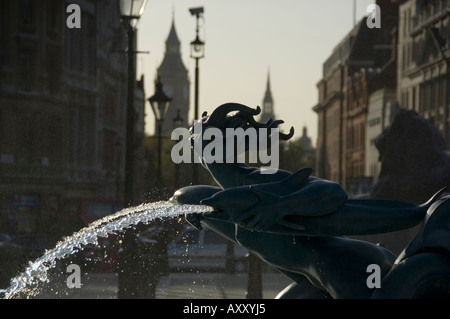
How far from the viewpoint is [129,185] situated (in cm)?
1404

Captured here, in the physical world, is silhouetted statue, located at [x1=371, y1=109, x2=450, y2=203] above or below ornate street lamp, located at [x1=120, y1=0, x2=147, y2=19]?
below

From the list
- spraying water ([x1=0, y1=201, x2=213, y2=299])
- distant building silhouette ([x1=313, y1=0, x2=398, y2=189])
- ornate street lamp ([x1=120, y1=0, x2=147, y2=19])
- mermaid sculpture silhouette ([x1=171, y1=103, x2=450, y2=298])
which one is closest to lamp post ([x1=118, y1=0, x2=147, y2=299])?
ornate street lamp ([x1=120, y1=0, x2=147, y2=19])

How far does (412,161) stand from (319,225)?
14605mm

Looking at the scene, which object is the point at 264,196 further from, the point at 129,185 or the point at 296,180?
the point at 129,185

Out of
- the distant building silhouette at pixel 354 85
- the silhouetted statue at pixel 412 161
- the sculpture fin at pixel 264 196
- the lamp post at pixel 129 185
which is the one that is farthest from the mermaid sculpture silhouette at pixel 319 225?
the distant building silhouette at pixel 354 85

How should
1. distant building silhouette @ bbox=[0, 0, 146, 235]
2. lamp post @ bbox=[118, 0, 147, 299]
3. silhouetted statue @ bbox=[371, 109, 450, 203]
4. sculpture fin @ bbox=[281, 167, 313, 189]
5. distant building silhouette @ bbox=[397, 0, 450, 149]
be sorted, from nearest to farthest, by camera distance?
1. sculpture fin @ bbox=[281, 167, 313, 189]
2. lamp post @ bbox=[118, 0, 147, 299]
3. silhouetted statue @ bbox=[371, 109, 450, 203]
4. distant building silhouette @ bbox=[0, 0, 146, 235]
5. distant building silhouette @ bbox=[397, 0, 450, 149]

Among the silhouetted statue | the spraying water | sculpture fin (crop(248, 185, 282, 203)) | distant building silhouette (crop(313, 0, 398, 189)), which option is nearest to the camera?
sculpture fin (crop(248, 185, 282, 203))

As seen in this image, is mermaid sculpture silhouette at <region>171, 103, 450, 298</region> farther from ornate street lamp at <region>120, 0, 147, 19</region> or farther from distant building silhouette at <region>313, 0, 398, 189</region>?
distant building silhouette at <region>313, 0, 398, 189</region>

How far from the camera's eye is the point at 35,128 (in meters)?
46.8

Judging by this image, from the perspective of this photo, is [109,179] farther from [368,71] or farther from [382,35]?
[382,35]

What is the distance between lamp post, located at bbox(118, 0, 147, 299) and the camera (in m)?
13.1

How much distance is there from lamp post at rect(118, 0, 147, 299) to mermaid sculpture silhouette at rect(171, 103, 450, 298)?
724 centimetres

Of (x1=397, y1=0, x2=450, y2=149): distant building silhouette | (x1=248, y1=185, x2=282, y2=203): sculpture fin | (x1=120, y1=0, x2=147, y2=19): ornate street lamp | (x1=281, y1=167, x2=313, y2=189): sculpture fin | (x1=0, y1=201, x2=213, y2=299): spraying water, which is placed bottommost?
(x1=0, y1=201, x2=213, y2=299): spraying water

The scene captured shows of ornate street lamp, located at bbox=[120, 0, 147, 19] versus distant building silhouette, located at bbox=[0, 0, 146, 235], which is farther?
distant building silhouette, located at bbox=[0, 0, 146, 235]
